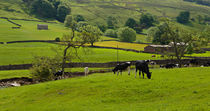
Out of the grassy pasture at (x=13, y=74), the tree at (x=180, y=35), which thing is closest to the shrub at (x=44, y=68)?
the grassy pasture at (x=13, y=74)

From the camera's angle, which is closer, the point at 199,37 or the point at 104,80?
the point at 104,80

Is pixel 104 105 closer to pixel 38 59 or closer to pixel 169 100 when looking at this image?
pixel 169 100

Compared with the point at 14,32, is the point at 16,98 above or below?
below

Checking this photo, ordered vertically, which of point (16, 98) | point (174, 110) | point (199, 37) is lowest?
point (16, 98)

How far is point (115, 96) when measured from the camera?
82.9 ft

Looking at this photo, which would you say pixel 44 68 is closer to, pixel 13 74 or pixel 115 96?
Answer: pixel 13 74

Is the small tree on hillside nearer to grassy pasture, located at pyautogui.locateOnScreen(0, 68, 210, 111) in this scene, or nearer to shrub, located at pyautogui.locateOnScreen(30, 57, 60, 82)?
shrub, located at pyautogui.locateOnScreen(30, 57, 60, 82)

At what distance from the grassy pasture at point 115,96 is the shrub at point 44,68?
49.8 feet

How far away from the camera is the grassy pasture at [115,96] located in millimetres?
21344

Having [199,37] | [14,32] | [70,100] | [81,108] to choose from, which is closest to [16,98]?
[70,100]

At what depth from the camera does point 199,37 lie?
67312mm

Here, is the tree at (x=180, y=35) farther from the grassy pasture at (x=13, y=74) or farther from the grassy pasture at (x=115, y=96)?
the grassy pasture at (x=13, y=74)

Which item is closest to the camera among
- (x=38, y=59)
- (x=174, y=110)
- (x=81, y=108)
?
(x=174, y=110)

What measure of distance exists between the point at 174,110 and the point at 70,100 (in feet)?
37.0
